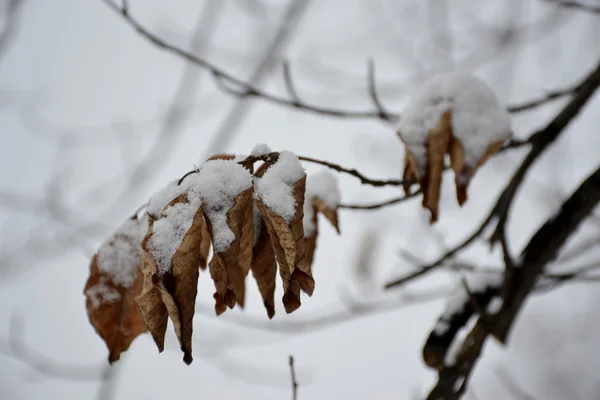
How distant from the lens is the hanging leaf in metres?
0.77

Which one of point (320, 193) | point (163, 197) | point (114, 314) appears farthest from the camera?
point (320, 193)

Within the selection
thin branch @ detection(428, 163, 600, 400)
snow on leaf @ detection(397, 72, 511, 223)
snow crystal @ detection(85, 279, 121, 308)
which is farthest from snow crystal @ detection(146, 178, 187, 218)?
thin branch @ detection(428, 163, 600, 400)

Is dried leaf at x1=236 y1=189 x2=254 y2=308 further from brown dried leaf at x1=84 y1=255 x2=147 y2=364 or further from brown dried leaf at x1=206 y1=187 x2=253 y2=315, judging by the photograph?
brown dried leaf at x1=84 y1=255 x2=147 y2=364

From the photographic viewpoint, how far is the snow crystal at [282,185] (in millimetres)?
607

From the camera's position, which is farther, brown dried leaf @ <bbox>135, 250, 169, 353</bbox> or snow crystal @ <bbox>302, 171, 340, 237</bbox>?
snow crystal @ <bbox>302, 171, 340, 237</bbox>

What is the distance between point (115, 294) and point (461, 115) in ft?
2.25

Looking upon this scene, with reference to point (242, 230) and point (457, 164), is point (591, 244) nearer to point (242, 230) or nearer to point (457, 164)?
point (457, 164)

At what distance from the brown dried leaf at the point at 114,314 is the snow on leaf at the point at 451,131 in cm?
53

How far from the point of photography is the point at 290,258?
57 centimetres

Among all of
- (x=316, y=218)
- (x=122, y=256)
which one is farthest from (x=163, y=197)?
(x=316, y=218)

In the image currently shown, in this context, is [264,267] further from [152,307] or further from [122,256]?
[122,256]

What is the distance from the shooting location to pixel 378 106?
120cm

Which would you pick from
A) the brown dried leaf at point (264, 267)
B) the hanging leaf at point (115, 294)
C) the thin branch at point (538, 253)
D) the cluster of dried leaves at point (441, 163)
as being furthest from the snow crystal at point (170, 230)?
the thin branch at point (538, 253)

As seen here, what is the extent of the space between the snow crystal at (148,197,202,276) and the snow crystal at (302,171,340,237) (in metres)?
0.28
